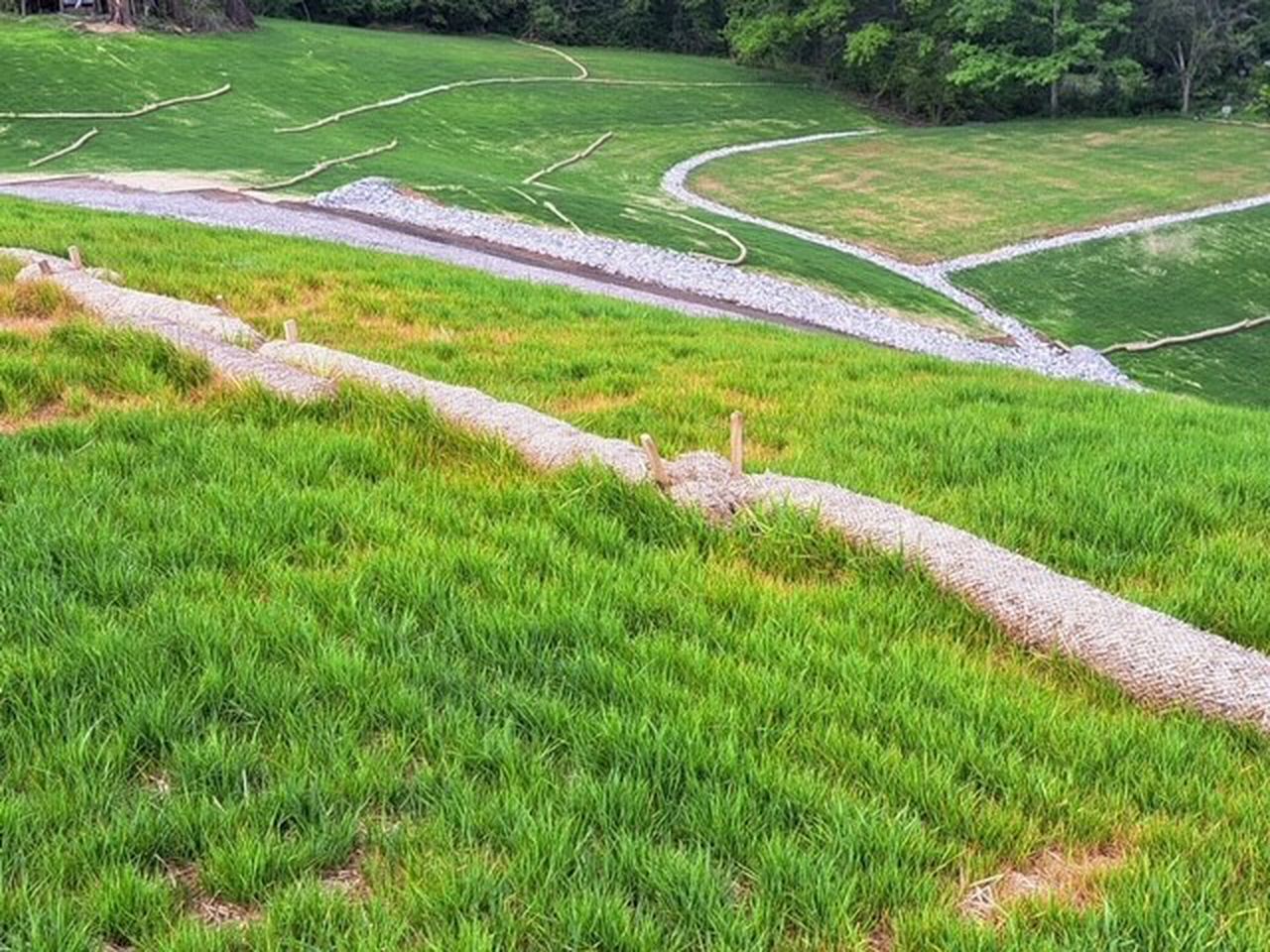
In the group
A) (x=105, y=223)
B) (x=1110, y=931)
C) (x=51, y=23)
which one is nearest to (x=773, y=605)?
(x=1110, y=931)

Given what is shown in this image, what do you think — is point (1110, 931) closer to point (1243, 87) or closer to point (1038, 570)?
point (1038, 570)

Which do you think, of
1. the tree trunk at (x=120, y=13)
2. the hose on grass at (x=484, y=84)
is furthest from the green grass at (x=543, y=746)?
the tree trunk at (x=120, y=13)

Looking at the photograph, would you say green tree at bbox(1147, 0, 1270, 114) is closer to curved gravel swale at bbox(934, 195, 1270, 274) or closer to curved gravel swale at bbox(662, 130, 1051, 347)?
curved gravel swale at bbox(934, 195, 1270, 274)

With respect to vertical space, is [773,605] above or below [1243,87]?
below

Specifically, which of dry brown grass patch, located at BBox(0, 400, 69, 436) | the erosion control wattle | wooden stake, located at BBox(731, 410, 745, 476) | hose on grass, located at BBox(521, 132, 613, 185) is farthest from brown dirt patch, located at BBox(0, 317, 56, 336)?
hose on grass, located at BBox(521, 132, 613, 185)

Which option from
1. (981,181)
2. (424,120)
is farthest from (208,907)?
(981,181)
